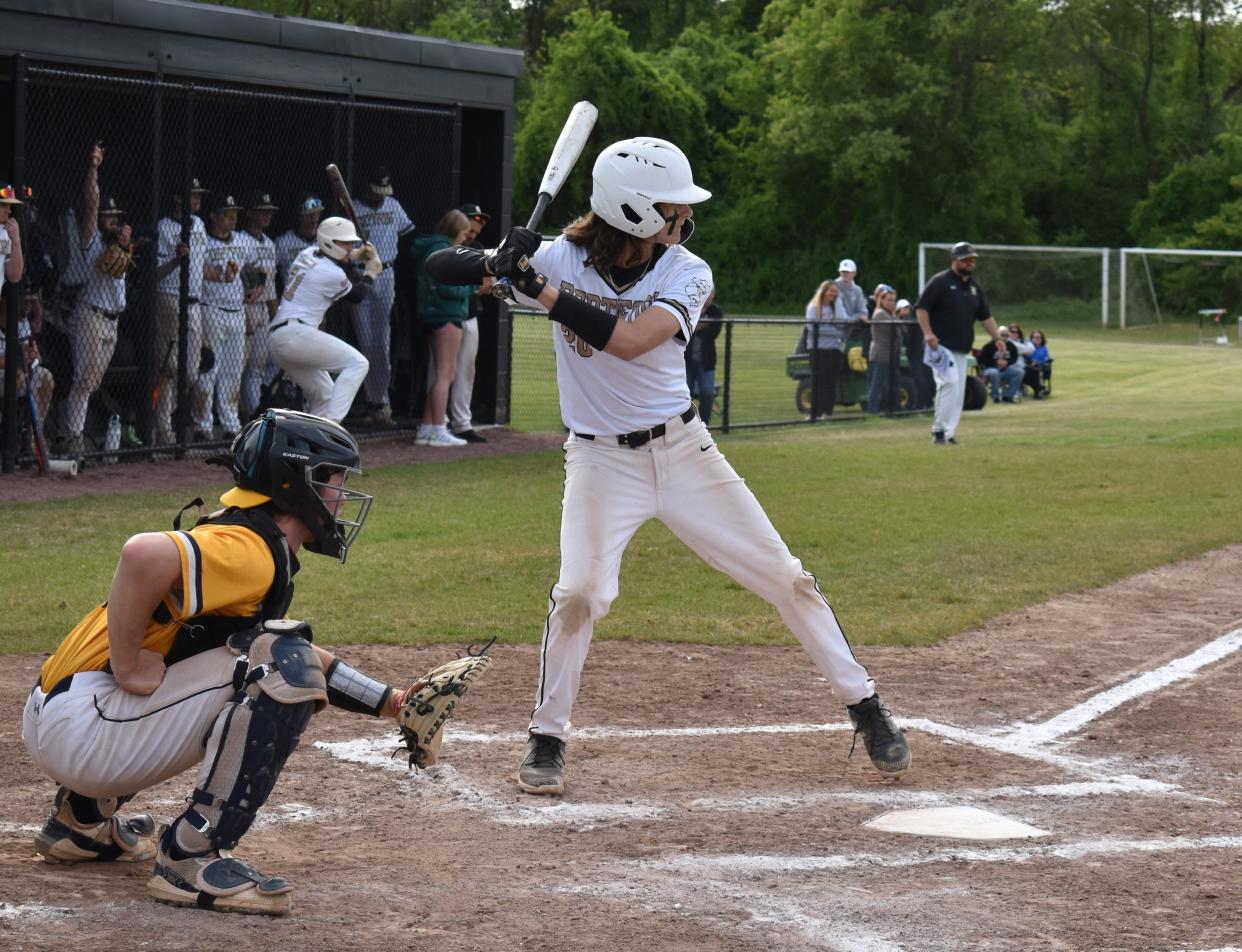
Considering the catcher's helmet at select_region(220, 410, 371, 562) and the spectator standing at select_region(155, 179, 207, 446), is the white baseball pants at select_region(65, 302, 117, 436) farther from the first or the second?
the catcher's helmet at select_region(220, 410, 371, 562)

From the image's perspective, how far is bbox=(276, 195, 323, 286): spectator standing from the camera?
14164mm

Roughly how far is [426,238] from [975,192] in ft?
131

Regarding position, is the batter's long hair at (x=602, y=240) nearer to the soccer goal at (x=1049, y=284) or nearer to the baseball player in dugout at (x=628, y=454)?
the baseball player in dugout at (x=628, y=454)

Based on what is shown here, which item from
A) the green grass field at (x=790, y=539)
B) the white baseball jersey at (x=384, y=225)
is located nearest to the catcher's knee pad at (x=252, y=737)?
the green grass field at (x=790, y=539)

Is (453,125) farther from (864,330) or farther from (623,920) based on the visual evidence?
(623,920)

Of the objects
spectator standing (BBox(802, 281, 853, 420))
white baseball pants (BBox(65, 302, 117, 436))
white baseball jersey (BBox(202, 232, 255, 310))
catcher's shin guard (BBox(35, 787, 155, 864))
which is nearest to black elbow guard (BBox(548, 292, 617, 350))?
catcher's shin guard (BBox(35, 787, 155, 864))

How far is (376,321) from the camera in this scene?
48.7 feet

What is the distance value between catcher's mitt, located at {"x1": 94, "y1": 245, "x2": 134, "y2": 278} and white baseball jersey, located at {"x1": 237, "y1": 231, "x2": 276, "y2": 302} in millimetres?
1479

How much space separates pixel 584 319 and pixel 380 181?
1059cm

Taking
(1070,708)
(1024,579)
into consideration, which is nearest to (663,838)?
(1070,708)

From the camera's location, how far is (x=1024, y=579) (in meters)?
9.00

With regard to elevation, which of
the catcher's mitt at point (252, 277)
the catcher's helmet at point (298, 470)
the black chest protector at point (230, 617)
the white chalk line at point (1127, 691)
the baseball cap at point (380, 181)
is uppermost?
the baseball cap at point (380, 181)

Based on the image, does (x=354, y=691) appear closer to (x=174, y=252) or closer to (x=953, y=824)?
(x=953, y=824)

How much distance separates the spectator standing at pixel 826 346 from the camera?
19.2 m
